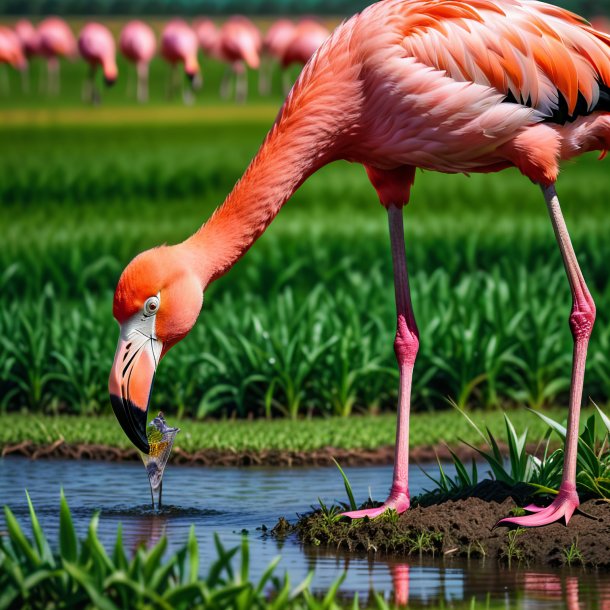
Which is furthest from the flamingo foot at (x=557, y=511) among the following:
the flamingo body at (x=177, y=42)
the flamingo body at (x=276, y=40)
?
the flamingo body at (x=276, y=40)

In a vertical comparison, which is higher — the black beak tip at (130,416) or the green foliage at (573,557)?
the black beak tip at (130,416)

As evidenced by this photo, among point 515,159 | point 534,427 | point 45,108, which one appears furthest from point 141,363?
point 45,108

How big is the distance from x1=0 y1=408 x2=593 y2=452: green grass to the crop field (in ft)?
1.46

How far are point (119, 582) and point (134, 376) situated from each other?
1.49m

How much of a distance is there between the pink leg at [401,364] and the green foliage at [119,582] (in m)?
1.81

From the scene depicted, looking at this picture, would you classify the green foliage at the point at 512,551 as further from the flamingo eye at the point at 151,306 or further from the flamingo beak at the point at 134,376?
the flamingo eye at the point at 151,306

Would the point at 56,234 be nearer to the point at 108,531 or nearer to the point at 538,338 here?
the point at 538,338

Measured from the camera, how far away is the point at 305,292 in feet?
45.4

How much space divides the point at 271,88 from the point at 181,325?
47206 millimetres

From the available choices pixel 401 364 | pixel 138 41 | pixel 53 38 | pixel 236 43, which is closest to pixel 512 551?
pixel 401 364

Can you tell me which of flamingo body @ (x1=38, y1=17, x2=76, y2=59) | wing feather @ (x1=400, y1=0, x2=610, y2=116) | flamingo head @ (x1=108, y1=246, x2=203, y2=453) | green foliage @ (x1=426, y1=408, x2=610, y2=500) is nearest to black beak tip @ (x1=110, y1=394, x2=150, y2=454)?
flamingo head @ (x1=108, y1=246, x2=203, y2=453)

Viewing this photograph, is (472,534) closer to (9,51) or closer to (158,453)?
(158,453)

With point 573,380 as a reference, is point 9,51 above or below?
above

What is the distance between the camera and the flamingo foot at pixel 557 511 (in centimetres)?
612
